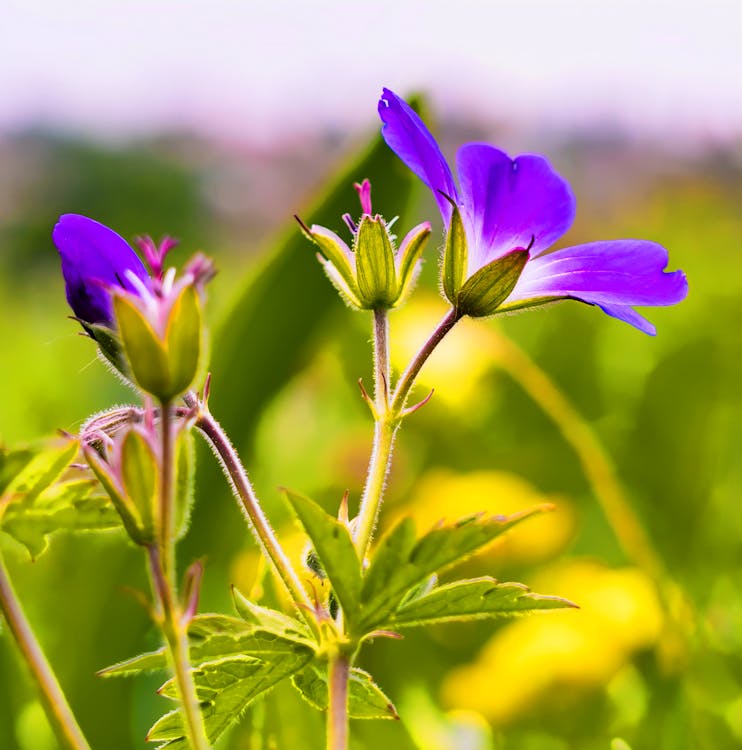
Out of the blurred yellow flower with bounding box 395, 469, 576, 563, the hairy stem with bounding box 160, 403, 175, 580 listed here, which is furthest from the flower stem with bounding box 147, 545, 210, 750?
the blurred yellow flower with bounding box 395, 469, 576, 563

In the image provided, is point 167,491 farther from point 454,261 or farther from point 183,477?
point 454,261

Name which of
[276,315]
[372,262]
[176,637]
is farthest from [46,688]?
[276,315]

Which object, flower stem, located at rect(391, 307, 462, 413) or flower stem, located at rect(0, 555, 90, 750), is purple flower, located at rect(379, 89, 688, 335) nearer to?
flower stem, located at rect(391, 307, 462, 413)

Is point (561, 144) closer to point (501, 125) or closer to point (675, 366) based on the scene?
point (501, 125)

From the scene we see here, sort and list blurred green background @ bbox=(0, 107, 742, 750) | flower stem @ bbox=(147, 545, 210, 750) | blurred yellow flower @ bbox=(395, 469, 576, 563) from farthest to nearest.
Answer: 1. blurred yellow flower @ bbox=(395, 469, 576, 563)
2. blurred green background @ bbox=(0, 107, 742, 750)
3. flower stem @ bbox=(147, 545, 210, 750)

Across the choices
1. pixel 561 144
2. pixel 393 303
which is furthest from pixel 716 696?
pixel 561 144

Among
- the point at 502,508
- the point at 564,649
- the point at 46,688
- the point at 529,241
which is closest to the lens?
the point at 46,688
